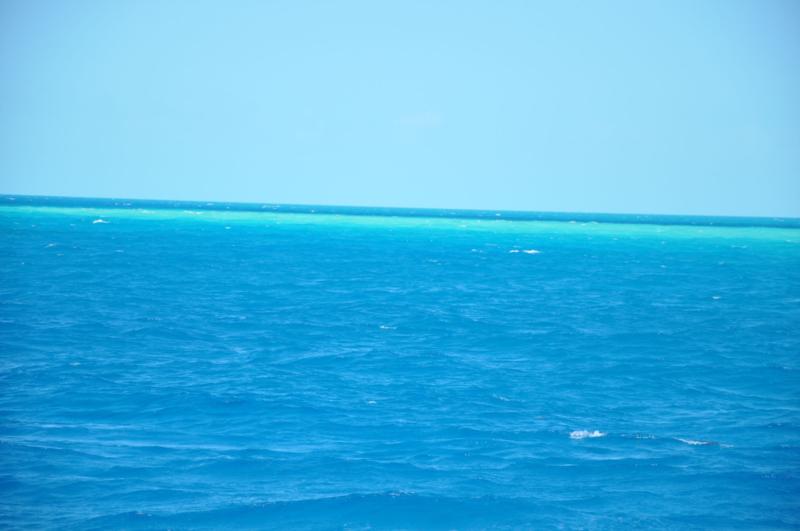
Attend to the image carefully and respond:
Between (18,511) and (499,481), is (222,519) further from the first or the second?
(499,481)

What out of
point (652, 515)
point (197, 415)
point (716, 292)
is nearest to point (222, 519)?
point (197, 415)

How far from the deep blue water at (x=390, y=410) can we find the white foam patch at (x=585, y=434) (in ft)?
0.40

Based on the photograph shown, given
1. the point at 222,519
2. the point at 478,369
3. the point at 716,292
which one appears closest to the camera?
the point at 222,519

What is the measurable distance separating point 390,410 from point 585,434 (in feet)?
19.8

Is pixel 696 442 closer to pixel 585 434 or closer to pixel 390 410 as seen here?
pixel 585 434

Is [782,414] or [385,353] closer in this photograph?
[782,414]

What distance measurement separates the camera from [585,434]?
2161 centimetres

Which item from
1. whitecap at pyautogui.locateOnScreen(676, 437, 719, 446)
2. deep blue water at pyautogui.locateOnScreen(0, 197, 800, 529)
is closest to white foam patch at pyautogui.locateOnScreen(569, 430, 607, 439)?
deep blue water at pyautogui.locateOnScreen(0, 197, 800, 529)

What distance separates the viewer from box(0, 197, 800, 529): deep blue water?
16.7 m

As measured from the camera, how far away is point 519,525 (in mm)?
15867

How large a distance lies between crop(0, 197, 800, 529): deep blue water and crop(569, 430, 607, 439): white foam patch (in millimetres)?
122

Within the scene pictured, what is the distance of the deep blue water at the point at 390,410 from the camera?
54.9 ft

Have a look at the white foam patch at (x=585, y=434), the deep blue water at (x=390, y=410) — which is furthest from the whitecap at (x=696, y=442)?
the white foam patch at (x=585, y=434)

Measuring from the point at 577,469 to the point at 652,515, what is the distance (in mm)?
2706
